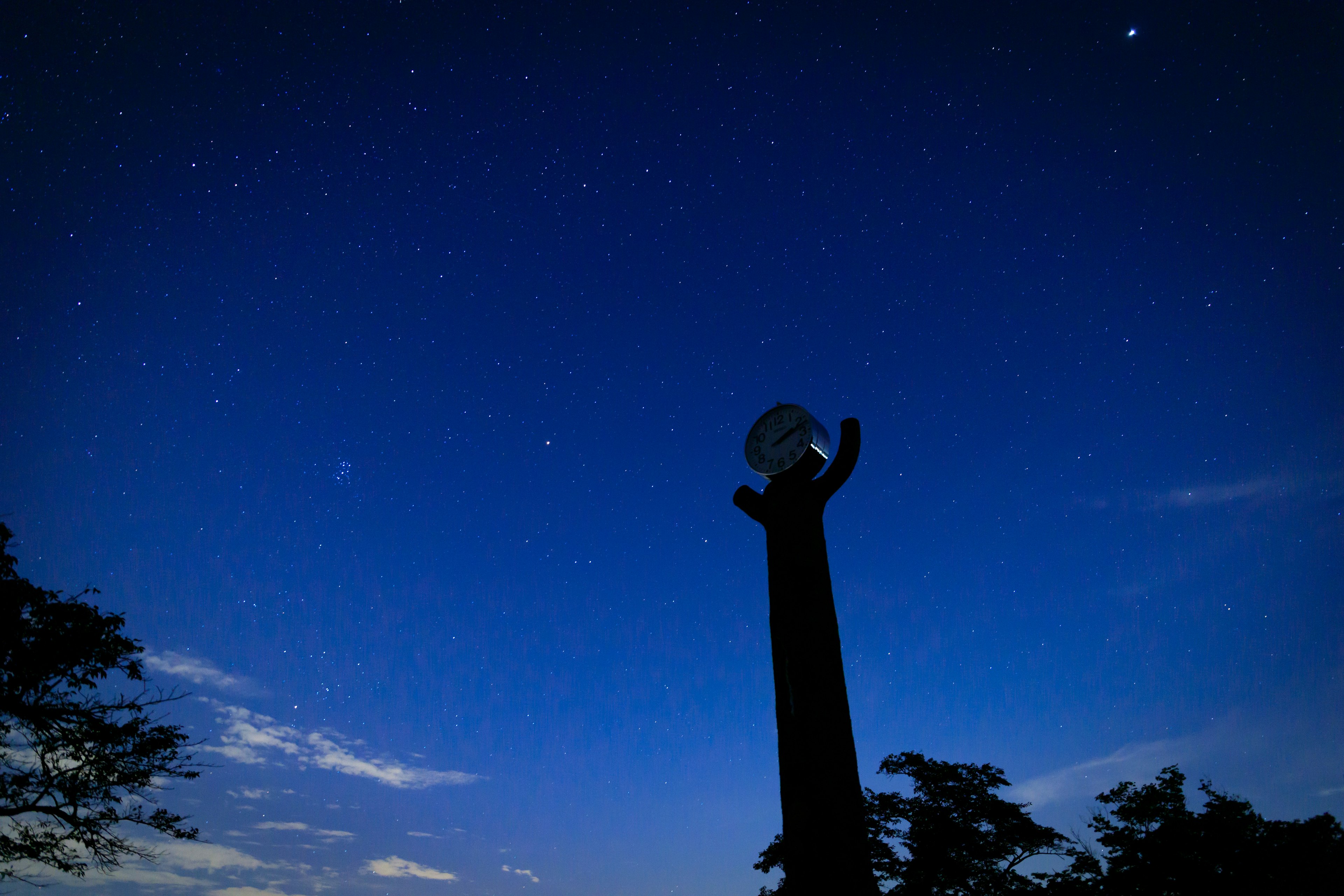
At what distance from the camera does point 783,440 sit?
7582mm

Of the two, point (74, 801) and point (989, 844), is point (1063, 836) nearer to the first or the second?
point (989, 844)

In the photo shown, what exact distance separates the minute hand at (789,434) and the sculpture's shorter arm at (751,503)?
64cm

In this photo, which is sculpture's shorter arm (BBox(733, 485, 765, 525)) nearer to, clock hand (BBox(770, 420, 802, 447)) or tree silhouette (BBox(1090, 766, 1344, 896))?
clock hand (BBox(770, 420, 802, 447))

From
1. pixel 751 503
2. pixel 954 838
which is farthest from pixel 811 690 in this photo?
pixel 954 838

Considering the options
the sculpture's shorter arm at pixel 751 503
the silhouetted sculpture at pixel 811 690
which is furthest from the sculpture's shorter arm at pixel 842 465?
the sculpture's shorter arm at pixel 751 503

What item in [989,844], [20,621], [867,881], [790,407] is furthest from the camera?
[989,844]

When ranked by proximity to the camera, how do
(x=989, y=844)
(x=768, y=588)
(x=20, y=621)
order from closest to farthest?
(x=768, y=588)
(x=20, y=621)
(x=989, y=844)

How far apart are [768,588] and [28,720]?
44.0 ft

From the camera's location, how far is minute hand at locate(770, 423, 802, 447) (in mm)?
7500

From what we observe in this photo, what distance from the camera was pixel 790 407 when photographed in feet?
25.5

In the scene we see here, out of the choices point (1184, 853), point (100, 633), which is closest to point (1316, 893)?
point (1184, 853)

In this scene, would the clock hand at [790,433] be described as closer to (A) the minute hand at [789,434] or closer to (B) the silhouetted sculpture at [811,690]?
(A) the minute hand at [789,434]

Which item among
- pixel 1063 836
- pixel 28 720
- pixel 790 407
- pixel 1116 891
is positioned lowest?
pixel 1116 891

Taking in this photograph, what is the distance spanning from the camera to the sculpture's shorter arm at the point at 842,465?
688 centimetres
